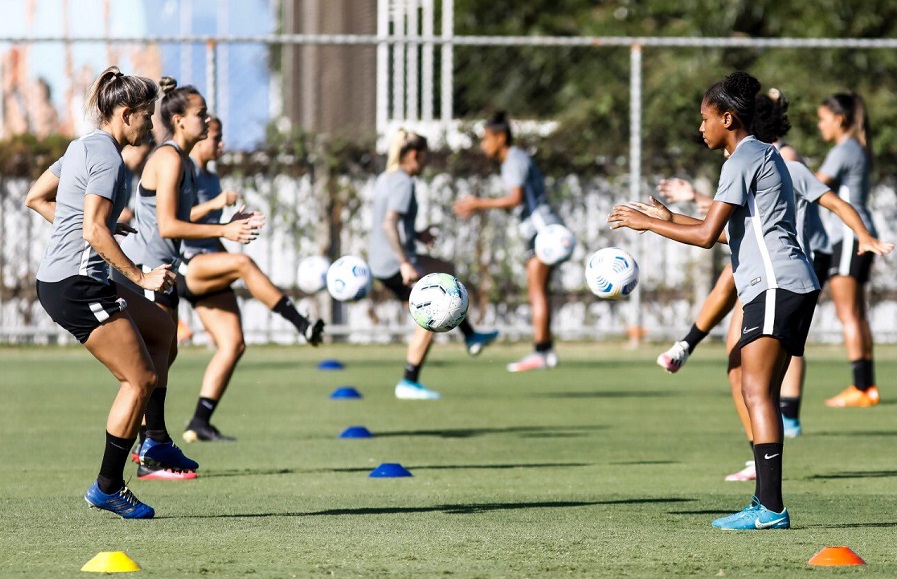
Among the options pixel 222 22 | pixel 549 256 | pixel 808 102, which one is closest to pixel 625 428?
pixel 549 256

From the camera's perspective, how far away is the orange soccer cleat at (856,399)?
1138cm

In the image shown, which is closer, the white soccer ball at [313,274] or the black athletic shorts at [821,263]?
the black athletic shorts at [821,263]

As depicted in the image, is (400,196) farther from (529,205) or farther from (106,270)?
(106,270)

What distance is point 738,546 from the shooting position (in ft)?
19.0

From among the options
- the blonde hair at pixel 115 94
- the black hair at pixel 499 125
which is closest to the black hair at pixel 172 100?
the blonde hair at pixel 115 94

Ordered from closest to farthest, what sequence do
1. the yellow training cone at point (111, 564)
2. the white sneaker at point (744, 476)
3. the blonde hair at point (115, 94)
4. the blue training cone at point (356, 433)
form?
the yellow training cone at point (111, 564), the blonde hair at point (115, 94), the white sneaker at point (744, 476), the blue training cone at point (356, 433)

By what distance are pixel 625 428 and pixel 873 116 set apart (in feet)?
31.7

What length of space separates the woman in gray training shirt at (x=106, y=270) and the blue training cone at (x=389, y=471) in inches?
62.6

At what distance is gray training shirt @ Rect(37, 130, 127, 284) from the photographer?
626cm

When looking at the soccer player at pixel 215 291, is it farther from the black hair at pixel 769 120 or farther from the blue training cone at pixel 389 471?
the black hair at pixel 769 120

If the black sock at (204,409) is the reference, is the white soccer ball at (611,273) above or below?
above

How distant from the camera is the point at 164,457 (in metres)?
7.42

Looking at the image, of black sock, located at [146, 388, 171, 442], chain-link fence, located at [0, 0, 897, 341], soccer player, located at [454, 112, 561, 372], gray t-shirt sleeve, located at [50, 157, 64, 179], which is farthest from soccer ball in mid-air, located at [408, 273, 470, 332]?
chain-link fence, located at [0, 0, 897, 341]

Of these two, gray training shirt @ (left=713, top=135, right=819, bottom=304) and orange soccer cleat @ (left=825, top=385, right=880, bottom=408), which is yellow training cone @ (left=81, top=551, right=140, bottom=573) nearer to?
gray training shirt @ (left=713, top=135, right=819, bottom=304)
